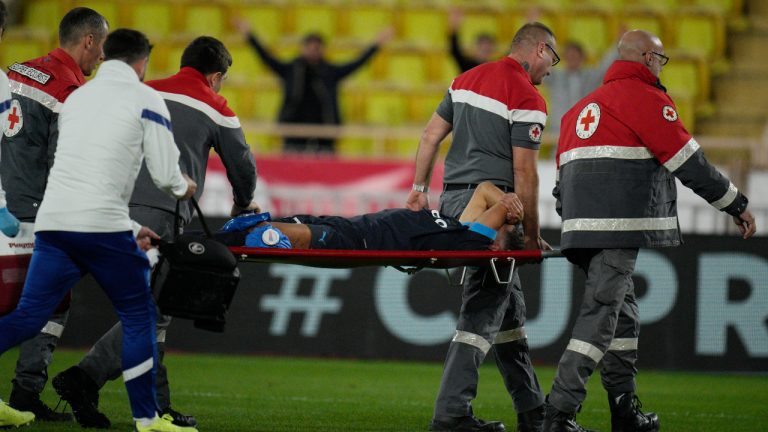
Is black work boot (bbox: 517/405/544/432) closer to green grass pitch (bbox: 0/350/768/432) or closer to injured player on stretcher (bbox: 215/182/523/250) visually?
green grass pitch (bbox: 0/350/768/432)

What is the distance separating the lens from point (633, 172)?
580 cm

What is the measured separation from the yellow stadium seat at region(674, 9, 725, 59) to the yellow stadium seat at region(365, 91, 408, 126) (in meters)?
3.57

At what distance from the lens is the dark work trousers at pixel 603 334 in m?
5.66

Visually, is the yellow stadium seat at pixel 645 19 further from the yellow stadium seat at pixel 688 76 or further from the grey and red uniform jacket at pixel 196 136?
the grey and red uniform jacket at pixel 196 136

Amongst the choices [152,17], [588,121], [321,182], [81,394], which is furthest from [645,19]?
[81,394]

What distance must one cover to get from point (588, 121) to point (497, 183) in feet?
1.91

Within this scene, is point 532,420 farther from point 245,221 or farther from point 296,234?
point 245,221

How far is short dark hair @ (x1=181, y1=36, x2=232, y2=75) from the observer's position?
19.5ft

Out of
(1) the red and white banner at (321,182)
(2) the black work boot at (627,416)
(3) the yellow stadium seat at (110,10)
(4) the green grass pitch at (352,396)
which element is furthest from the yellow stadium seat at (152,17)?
(2) the black work boot at (627,416)

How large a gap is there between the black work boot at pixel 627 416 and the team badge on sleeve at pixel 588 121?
54.5 inches

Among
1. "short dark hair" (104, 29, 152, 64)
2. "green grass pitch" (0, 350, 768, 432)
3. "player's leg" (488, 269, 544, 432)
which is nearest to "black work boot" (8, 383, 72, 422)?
"green grass pitch" (0, 350, 768, 432)

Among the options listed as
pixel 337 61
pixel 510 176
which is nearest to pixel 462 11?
pixel 337 61

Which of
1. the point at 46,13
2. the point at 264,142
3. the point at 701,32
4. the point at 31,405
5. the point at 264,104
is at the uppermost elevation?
the point at 701,32

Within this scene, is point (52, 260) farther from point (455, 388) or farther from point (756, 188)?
point (756, 188)
